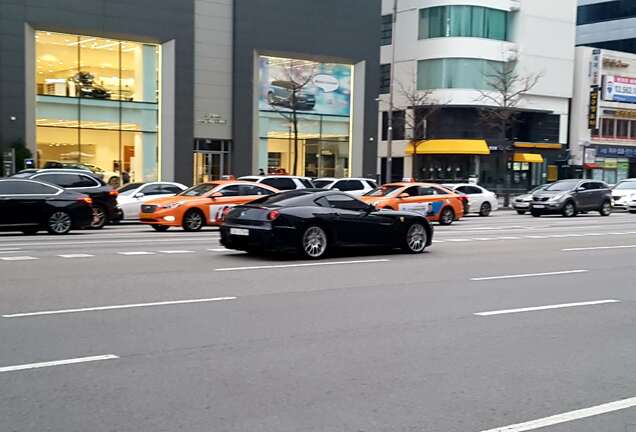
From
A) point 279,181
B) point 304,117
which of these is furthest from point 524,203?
point 279,181

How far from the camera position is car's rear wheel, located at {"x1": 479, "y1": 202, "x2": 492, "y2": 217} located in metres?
33.4

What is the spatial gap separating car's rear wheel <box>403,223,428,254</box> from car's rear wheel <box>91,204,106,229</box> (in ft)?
33.8

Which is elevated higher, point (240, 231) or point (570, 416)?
point (240, 231)

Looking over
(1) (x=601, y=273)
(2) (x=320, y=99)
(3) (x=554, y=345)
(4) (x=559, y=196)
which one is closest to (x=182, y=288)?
(3) (x=554, y=345)

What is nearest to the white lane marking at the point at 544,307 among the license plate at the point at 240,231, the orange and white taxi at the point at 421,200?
the license plate at the point at 240,231

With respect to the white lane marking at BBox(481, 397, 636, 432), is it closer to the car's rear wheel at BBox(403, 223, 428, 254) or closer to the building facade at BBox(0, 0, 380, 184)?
the car's rear wheel at BBox(403, 223, 428, 254)

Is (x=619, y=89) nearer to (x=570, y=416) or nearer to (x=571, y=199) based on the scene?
(x=571, y=199)

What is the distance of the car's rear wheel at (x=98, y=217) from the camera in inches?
844

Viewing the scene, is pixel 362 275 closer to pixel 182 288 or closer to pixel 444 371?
pixel 182 288

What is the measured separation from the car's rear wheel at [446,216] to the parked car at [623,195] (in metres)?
15.4

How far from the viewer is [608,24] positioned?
72750 millimetres

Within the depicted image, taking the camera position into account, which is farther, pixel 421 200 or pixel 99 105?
pixel 99 105

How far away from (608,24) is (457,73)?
27696 millimetres

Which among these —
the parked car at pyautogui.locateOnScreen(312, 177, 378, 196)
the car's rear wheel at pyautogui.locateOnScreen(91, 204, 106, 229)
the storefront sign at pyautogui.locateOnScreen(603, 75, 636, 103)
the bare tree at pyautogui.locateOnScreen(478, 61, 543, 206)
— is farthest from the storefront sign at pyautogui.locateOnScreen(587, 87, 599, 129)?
the car's rear wheel at pyautogui.locateOnScreen(91, 204, 106, 229)
